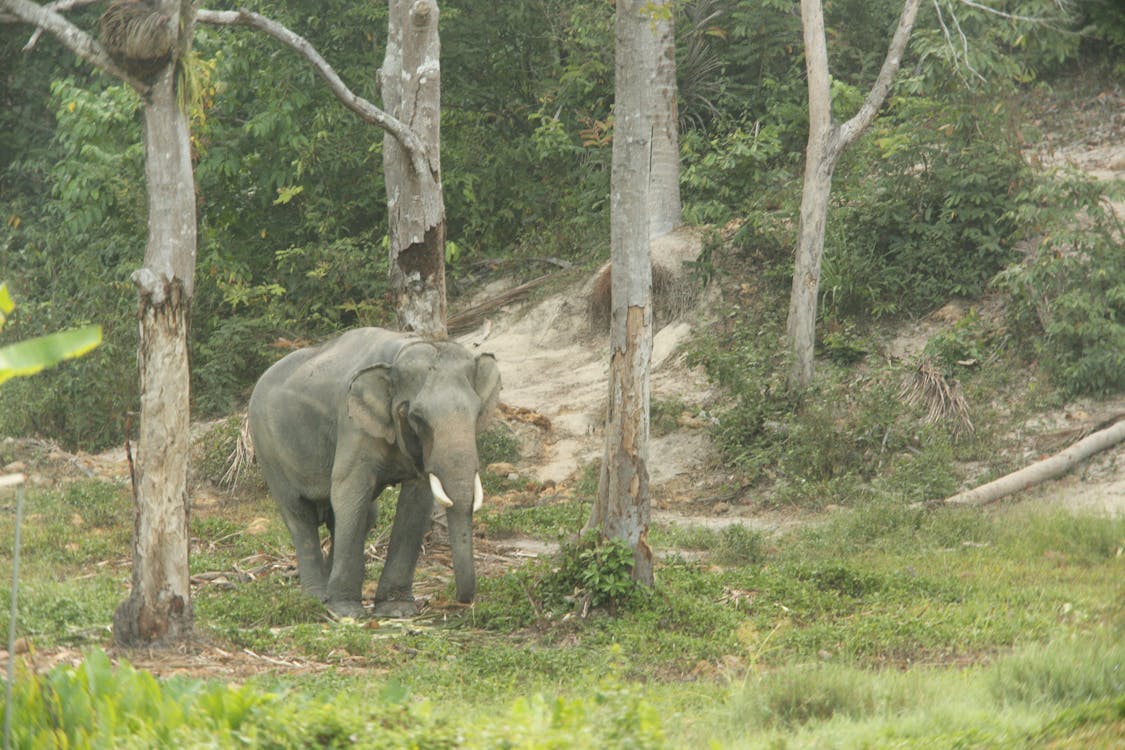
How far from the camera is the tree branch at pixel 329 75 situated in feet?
33.9

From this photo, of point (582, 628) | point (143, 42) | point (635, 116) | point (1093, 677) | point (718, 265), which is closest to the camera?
point (1093, 677)

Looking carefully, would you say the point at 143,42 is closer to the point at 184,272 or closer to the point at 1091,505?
the point at 184,272

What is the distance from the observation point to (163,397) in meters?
7.89

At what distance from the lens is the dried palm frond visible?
14.0 metres

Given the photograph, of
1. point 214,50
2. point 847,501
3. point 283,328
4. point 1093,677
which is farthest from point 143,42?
point 214,50

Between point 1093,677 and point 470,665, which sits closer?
point 1093,677

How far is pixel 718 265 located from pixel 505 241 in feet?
12.8

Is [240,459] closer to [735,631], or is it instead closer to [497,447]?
[497,447]

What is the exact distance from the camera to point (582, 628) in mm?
8922

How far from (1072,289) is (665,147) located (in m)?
5.82

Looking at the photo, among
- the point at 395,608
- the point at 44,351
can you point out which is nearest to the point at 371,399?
the point at 395,608

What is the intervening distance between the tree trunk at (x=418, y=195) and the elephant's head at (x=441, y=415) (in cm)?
269

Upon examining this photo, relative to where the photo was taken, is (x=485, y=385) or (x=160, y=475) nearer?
(x=160, y=475)

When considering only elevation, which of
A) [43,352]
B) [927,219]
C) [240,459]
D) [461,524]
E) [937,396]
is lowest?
[240,459]
